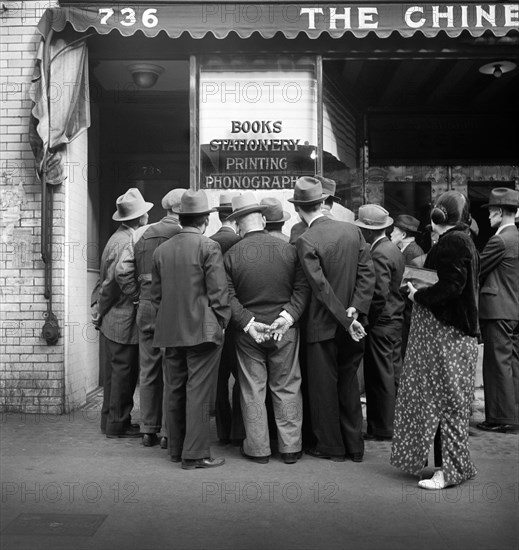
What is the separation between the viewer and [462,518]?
4797 mm

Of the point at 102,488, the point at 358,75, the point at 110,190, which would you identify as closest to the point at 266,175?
the point at 358,75

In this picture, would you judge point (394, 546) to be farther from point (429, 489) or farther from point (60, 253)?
point (60, 253)

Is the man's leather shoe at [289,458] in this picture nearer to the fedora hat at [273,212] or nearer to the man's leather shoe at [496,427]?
the fedora hat at [273,212]

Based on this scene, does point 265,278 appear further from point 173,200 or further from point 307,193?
point 173,200

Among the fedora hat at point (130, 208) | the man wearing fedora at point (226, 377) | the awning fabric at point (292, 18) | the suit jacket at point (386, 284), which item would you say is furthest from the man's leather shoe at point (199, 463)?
the awning fabric at point (292, 18)

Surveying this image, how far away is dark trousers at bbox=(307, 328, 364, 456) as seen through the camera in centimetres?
629

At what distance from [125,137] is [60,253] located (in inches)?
130

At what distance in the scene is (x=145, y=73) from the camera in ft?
30.9

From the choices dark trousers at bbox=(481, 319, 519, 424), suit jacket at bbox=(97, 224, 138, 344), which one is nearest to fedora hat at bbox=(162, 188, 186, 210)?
suit jacket at bbox=(97, 224, 138, 344)

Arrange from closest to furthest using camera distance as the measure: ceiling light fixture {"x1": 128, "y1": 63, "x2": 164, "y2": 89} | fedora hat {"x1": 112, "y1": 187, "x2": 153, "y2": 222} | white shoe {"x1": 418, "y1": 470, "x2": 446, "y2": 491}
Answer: white shoe {"x1": 418, "y1": 470, "x2": 446, "y2": 491}
fedora hat {"x1": 112, "y1": 187, "x2": 153, "y2": 222}
ceiling light fixture {"x1": 128, "y1": 63, "x2": 164, "y2": 89}

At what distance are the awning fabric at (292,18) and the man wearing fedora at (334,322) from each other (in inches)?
90.0

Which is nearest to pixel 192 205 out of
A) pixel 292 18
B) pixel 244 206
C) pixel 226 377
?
pixel 244 206

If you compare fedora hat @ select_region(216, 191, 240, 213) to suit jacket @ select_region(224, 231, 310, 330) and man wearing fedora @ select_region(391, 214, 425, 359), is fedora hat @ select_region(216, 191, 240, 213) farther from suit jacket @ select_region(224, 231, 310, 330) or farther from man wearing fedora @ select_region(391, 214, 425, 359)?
man wearing fedora @ select_region(391, 214, 425, 359)

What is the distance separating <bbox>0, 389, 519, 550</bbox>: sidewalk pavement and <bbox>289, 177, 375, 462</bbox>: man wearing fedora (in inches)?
10.5
